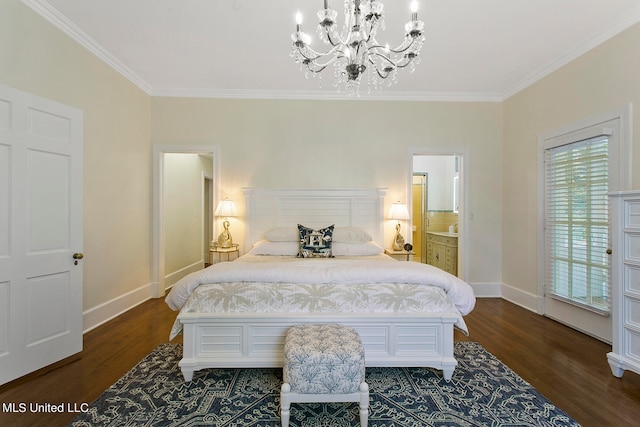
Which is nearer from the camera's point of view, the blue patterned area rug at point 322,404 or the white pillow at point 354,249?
the blue patterned area rug at point 322,404

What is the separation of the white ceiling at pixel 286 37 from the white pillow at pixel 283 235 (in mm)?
1951

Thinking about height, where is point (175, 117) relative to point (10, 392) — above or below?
above

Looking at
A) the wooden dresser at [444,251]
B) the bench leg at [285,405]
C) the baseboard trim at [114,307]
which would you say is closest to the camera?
the bench leg at [285,405]

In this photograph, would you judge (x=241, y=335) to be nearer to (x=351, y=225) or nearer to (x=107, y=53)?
(x=351, y=225)

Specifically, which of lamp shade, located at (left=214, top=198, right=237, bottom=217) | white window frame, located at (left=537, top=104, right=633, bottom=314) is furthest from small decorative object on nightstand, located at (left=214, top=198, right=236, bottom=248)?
white window frame, located at (left=537, top=104, right=633, bottom=314)

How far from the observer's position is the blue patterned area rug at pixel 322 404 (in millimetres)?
1711

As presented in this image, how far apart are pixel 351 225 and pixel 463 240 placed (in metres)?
1.65

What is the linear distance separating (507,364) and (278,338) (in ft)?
6.11

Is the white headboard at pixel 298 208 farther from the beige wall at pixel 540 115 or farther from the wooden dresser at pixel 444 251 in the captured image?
the beige wall at pixel 540 115

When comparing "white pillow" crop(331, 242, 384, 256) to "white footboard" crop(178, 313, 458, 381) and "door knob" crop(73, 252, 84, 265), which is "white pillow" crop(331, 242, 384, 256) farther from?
"door knob" crop(73, 252, 84, 265)

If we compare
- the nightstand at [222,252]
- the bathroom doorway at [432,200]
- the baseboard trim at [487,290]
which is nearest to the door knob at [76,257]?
the nightstand at [222,252]

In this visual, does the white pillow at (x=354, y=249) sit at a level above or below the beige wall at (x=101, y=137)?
below

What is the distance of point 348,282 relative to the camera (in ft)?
7.07

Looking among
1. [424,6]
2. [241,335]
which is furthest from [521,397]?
[424,6]
